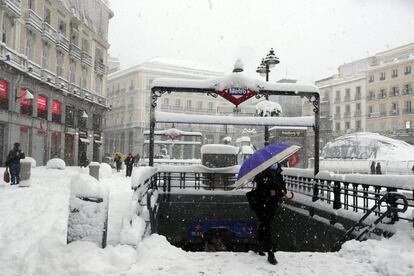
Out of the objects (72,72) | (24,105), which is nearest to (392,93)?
(72,72)

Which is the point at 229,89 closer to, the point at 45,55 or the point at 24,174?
the point at 24,174

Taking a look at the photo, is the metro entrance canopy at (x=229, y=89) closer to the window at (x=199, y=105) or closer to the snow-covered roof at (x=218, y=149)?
the snow-covered roof at (x=218, y=149)

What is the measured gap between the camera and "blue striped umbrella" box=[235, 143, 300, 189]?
5816mm

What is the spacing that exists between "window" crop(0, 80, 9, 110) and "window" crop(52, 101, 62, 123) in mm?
7266

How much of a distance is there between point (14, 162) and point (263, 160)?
1280 cm

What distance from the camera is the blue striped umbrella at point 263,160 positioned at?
19.1 feet

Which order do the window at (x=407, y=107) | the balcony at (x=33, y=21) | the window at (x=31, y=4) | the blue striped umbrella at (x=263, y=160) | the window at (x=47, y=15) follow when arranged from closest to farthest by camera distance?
the blue striped umbrella at (x=263, y=160), the balcony at (x=33, y=21), the window at (x=31, y=4), the window at (x=47, y=15), the window at (x=407, y=107)

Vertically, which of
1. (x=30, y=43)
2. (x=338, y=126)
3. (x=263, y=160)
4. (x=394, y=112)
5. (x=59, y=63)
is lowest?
(x=263, y=160)

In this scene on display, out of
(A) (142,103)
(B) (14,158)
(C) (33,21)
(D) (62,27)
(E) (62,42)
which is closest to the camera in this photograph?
(B) (14,158)

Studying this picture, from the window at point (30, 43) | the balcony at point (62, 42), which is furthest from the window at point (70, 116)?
the window at point (30, 43)

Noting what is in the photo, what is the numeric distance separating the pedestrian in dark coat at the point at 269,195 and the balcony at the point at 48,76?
27651 millimetres

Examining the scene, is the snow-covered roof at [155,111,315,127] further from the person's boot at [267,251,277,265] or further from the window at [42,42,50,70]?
the window at [42,42,50,70]

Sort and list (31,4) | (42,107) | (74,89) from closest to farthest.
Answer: (31,4) → (42,107) → (74,89)

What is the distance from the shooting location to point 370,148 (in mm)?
42469
